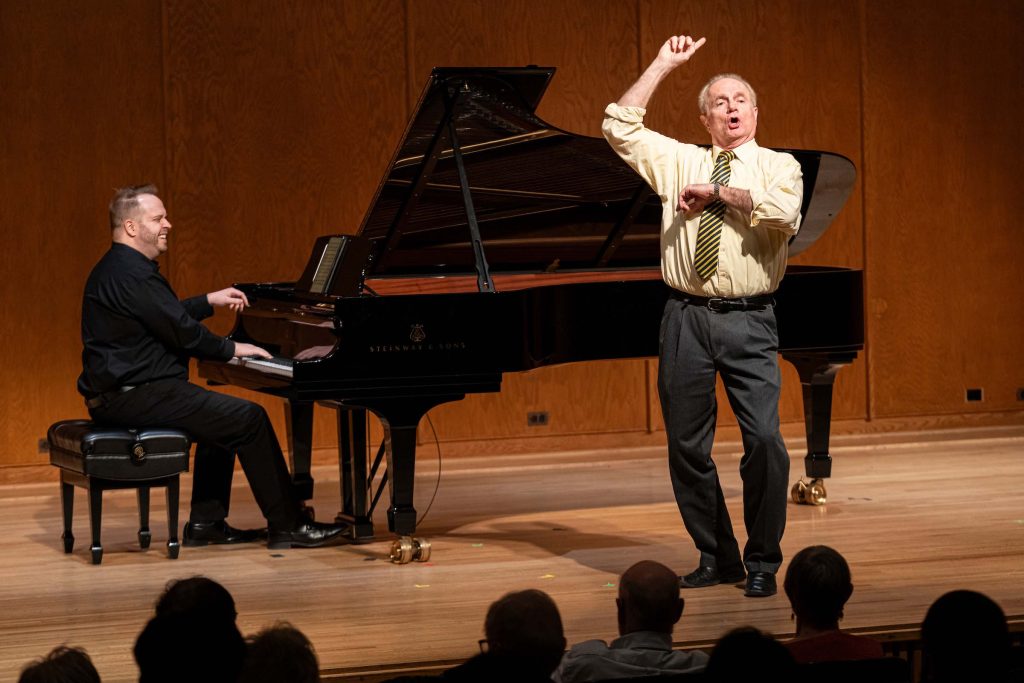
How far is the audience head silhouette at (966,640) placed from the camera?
79.5 inches

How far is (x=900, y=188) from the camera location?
26.9ft

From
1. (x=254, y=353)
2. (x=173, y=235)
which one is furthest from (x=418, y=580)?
(x=173, y=235)

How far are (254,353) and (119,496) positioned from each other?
1.81 metres

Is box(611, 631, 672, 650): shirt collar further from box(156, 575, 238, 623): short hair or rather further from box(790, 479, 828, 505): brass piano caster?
box(790, 479, 828, 505): brass piano caster

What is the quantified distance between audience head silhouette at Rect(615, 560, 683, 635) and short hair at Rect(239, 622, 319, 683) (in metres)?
0.95

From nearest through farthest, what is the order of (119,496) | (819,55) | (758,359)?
(758,359), (119,496), (819,55)

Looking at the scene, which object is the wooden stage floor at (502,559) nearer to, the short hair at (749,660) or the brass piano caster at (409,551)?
the brass piano caster at (409,551)

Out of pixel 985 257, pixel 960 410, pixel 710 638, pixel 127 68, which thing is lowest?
pixel 710 638

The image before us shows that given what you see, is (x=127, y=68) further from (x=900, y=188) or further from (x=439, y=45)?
(x=900, y=188)

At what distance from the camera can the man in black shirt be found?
530 centimetres

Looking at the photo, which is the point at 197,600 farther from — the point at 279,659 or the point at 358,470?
the point at 358,470

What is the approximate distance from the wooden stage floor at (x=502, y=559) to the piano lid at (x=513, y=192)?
3.59ft

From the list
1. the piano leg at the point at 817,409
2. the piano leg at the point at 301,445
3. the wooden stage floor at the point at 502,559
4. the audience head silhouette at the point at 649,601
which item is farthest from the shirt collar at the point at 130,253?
the audience head silhouette at the point at 649,601

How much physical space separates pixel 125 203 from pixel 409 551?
5.42ft
